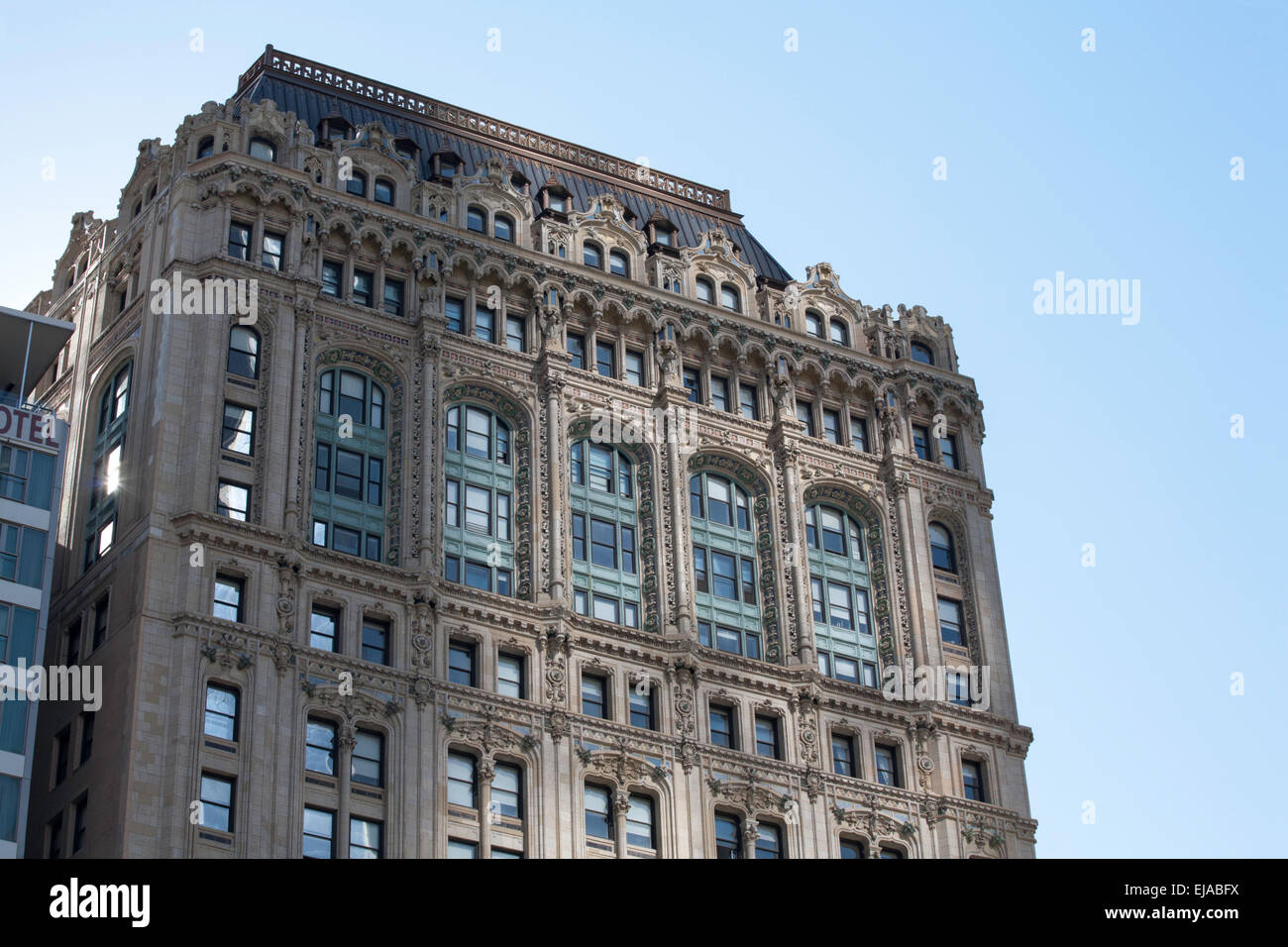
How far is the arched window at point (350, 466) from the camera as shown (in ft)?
280

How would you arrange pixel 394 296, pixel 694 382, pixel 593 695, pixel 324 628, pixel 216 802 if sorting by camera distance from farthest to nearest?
pixel 694 382 → pixel 394 296 → pixel 593 695 → pixel 324 628 → pixel 216 802

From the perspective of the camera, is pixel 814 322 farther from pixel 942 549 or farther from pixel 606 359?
pixel 942 549

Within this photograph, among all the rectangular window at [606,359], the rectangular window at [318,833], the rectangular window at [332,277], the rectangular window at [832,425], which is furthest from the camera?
the rectangular window at [832,425]

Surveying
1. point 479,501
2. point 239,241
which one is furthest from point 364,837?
point 239,241

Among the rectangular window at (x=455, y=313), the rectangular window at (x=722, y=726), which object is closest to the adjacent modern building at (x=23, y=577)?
the rectangular window at (x=455, y=313)

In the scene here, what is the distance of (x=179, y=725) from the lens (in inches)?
2992

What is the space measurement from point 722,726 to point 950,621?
13.2m

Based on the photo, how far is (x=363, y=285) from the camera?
9244 cm

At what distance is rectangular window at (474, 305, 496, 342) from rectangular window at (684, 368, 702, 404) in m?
8.59

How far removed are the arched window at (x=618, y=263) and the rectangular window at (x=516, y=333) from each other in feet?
18.5

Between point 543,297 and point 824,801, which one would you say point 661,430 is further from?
point 824,801

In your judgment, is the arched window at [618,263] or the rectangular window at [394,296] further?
the arched window at [618,263]

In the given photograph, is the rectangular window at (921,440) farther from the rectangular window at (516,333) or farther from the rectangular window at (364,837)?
the rectangular window at (364,837)
